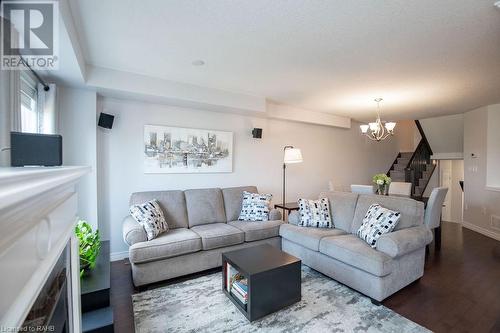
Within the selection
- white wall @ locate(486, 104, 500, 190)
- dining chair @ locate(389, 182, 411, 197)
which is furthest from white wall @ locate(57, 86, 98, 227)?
white wall @ locate(486, 104, 500, 190)

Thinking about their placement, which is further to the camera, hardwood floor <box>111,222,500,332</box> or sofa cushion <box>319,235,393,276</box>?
sofa cushion <box>319,235,393,276</box>

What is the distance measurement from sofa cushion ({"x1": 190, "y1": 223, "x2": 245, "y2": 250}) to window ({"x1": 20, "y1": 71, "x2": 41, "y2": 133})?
202cm

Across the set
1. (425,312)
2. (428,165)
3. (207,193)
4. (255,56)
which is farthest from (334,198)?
(428,165)

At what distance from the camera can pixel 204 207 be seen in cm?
359

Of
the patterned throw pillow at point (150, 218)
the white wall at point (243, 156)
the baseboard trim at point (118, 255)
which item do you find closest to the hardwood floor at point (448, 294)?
the baseboard trim at point (118, 255)

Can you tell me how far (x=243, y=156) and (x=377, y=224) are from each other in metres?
2.50

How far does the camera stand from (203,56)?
2.68 m

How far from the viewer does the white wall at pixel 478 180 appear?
4652 millimetres

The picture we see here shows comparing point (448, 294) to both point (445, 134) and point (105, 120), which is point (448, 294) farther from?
point (445, 134)

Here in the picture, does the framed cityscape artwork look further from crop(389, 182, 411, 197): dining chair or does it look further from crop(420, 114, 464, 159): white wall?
crop(420, 114, 464, 159): white wall

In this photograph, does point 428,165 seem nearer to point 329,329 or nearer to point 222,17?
point 329,329

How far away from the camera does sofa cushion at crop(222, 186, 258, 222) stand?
3.78 metres

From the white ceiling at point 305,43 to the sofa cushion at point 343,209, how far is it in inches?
63.6

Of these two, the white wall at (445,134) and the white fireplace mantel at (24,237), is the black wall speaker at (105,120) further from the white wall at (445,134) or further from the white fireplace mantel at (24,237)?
the white wall at (445,134)
